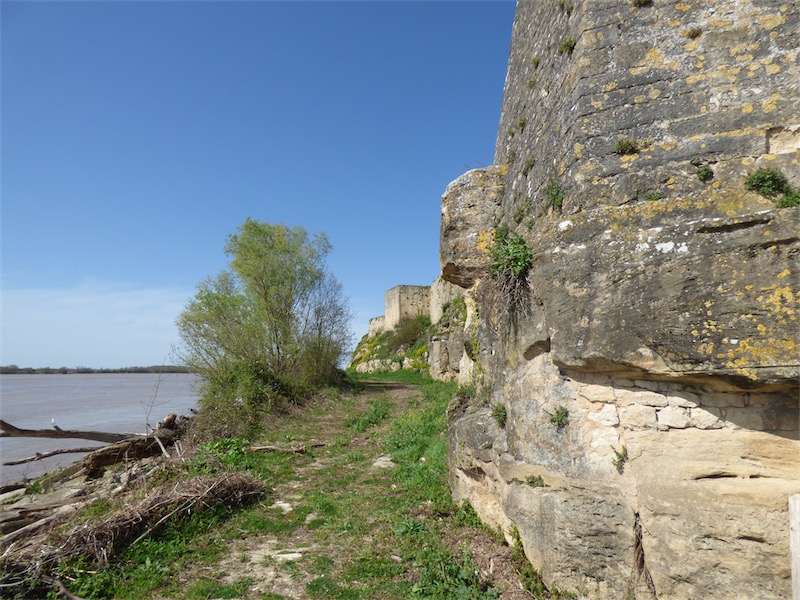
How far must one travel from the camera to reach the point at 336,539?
16.5 feet

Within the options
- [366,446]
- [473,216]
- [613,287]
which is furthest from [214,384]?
[613,287]

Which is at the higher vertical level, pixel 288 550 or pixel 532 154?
pixel 532 154

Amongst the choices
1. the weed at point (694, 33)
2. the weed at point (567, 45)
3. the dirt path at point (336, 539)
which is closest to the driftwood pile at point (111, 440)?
the dirt path at point (336, 539)

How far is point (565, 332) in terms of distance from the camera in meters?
3.64

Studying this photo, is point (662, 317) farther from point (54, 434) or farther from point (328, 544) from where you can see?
point (54, 434)

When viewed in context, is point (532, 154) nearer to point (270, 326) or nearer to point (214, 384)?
point (214, 384)

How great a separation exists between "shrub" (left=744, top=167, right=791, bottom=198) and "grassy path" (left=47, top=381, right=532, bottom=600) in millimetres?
3592

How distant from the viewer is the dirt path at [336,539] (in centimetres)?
409

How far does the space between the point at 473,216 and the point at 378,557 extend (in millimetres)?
4267

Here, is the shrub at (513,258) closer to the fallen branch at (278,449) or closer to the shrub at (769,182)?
the shrub at (769,182)

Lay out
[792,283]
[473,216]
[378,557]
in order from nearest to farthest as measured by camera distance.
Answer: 1. [792,283]
2. [378,557]
3. [473,216]

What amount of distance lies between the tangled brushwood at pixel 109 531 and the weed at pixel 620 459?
4.83 meters

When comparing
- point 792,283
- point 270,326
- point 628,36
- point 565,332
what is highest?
point 628,36

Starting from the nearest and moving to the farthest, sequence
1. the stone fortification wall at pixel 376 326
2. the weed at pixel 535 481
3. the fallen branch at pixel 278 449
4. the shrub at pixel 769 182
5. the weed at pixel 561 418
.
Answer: the shrub at pixel 769 182, the weed at pixel 561 418, the weed at pixel 535 481, the fallen branch at pixel 278 449, the stone fortification wall at pixel 376 326
